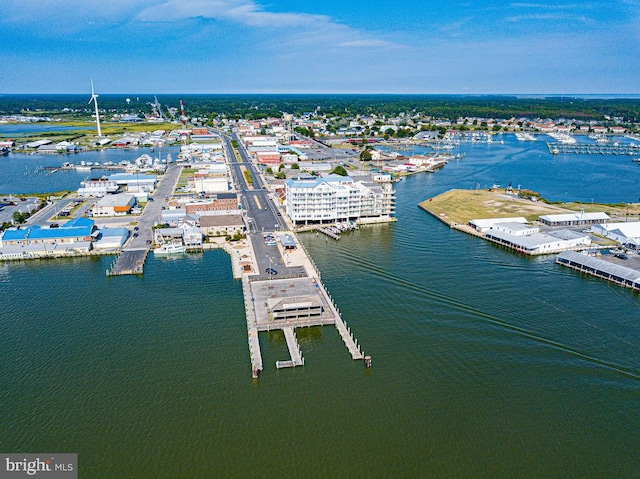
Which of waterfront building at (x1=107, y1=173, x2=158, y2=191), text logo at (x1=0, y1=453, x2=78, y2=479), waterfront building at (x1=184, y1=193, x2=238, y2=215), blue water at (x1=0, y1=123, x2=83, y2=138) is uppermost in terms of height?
blue water at (x1=0, y1=123, x2=83, y2=138)

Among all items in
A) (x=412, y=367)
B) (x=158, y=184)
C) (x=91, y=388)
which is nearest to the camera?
(x=91, y=388)

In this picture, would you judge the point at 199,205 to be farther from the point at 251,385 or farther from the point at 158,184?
the point at 251,385

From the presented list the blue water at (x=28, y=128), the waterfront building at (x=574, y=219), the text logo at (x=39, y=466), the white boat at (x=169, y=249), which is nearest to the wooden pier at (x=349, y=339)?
the text logo at (x=39, y=466)

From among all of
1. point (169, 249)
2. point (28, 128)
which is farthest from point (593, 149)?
point (28, 128)

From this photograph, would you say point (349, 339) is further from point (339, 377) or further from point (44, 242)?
point (44, 242)

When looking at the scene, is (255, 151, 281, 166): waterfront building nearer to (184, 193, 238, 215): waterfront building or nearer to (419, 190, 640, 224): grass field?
(184, 193, 238, 215): waterfront building

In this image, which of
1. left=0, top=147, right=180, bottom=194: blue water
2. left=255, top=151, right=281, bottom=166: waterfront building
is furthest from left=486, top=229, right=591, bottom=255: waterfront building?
left=0, top=147, right=180, bottom=194: blue water

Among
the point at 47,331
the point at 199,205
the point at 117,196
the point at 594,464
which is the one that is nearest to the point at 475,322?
the point at 594,464
